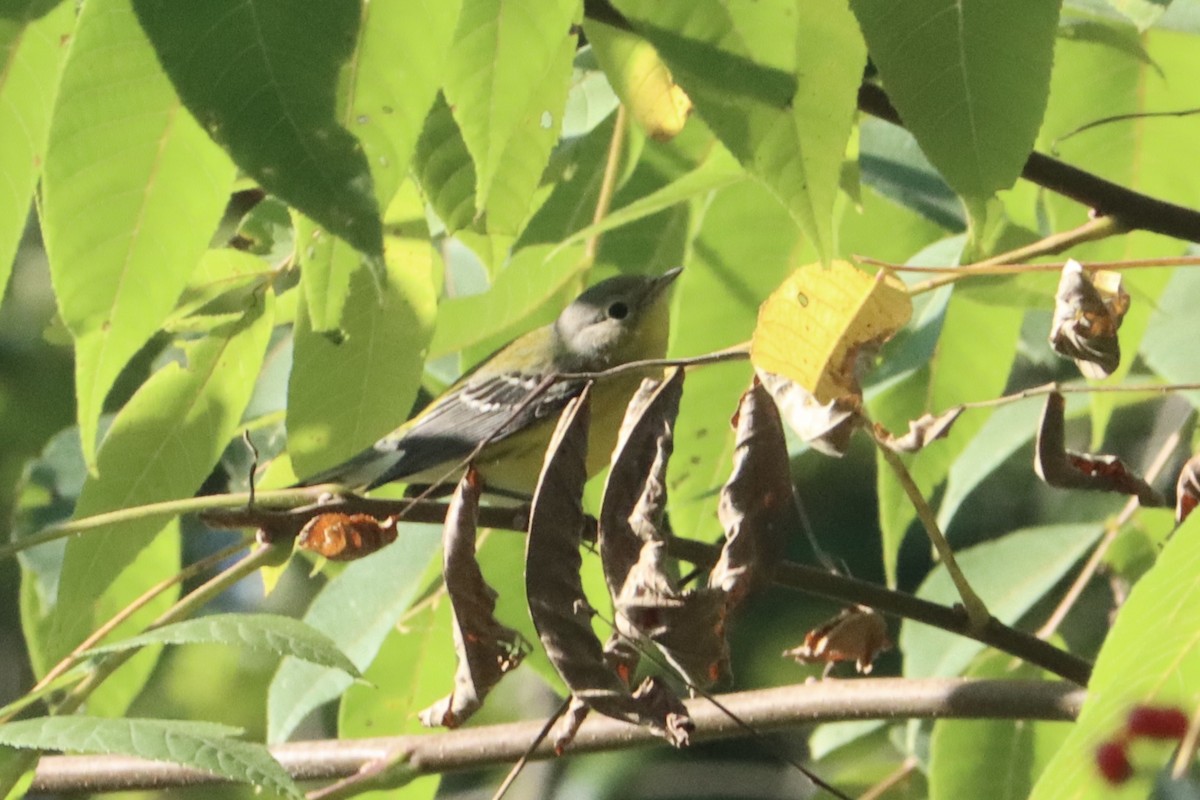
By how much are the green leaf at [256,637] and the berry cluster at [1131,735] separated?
0.68m

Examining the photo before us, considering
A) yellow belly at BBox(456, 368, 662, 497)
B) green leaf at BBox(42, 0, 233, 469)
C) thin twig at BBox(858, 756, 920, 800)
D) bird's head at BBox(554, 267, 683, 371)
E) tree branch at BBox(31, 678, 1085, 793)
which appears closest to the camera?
green leaf at BBox(42, 0, 233, 469)

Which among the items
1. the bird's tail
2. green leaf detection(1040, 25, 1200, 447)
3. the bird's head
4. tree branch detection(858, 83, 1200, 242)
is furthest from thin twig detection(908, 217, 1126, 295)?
the bird's head

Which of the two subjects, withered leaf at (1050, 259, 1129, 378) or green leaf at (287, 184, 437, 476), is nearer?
withered leaf at (1050, 259, 1129, 378)

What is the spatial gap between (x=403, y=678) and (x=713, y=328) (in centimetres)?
74

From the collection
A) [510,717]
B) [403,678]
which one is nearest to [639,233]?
[403,678]

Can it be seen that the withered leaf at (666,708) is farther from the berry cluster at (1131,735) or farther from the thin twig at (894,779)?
the thin twig at (894,779)

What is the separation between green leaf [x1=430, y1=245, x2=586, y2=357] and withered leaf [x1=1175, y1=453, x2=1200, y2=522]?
3.53 feet

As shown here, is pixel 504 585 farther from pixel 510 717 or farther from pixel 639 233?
pixel 510 717

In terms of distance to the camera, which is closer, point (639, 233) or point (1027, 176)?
point (1027, 176)

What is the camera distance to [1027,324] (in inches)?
112

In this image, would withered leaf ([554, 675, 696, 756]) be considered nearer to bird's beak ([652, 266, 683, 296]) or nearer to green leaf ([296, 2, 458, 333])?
green leaf ([296, 2, 458, 333])

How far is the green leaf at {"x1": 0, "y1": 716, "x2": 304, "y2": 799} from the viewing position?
123 centimetres

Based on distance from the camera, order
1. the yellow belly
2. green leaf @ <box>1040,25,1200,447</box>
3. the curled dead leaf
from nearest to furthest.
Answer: the curled dead leaf, green leaf @ <box>1040,25,1200,447</box>, the yellow belly

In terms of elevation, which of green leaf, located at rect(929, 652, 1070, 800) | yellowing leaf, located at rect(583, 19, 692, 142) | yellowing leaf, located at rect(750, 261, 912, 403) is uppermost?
yellowing leaf, located at rect(583, 19, 692, 142)
